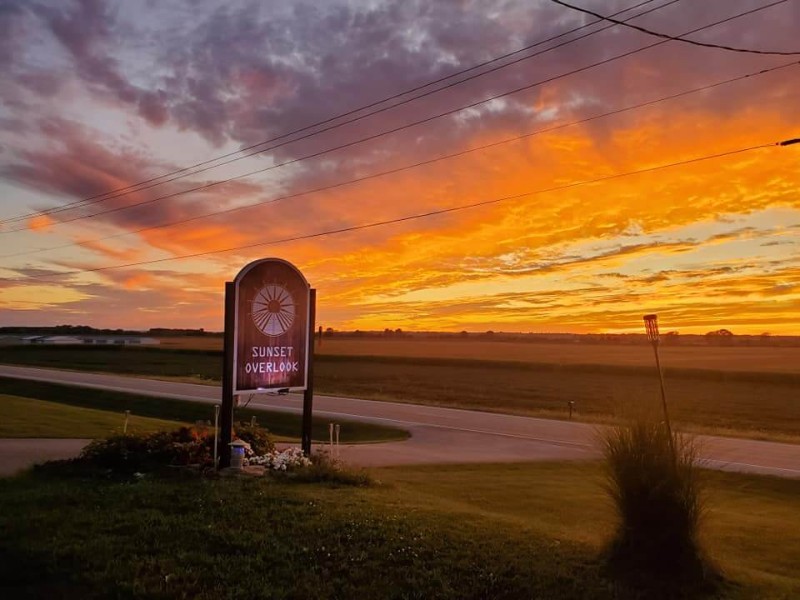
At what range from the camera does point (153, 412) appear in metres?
32.4

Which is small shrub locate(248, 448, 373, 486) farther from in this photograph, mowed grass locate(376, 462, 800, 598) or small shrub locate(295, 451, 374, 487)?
mowed grass locate(376, 462, 800, 598)

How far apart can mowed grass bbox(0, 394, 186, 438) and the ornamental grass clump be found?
41.9 ft

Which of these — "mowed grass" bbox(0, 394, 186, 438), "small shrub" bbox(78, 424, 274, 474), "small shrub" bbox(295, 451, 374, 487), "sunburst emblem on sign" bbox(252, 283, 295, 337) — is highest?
"sunburst emblem on sign" bbox(252, 283, 295, 337)

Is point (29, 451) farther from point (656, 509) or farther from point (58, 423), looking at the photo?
point (656, 509)

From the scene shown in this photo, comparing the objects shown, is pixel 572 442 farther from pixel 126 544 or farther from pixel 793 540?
pixel 126 544

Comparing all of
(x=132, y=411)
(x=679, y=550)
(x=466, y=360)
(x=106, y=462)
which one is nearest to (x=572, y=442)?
(x=106, y=462)

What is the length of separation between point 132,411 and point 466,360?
61157 millimetres

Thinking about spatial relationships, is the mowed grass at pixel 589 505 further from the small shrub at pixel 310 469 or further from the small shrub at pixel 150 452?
the small shrub at pixel 150 452

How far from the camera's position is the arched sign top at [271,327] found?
44.2ft

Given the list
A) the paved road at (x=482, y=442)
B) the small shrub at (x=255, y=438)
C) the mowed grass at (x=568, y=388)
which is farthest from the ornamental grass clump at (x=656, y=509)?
the mowed grass at (x=568, y=388)

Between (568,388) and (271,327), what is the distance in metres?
45.4

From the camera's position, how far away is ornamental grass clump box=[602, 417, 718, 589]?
22.1 feet

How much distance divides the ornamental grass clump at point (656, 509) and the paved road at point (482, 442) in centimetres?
313

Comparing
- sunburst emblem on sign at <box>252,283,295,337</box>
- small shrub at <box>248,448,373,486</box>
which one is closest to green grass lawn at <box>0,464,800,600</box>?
small shrub at <box>248,448,373,486</box>
